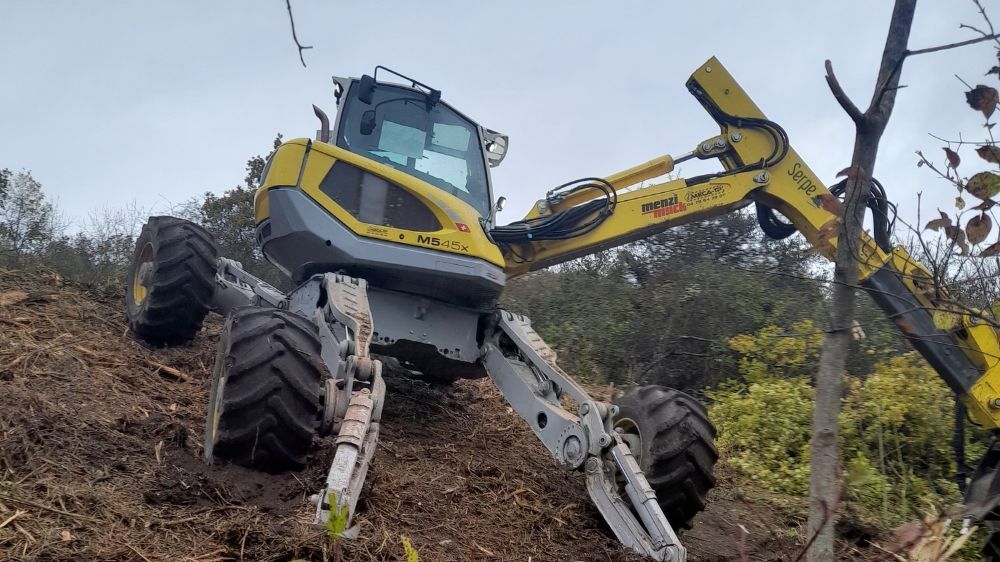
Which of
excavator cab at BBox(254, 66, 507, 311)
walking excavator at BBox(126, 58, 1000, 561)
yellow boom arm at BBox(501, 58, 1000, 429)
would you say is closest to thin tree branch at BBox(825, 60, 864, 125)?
walking excavator at BBox(126, 58, 1000, 561)

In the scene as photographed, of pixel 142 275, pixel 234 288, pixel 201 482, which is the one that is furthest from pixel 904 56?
pixel 142 275

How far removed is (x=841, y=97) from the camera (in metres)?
2.30

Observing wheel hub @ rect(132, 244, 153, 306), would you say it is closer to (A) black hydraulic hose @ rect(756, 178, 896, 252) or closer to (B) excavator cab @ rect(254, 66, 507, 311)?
(B) excavator cab @ rect(254, 66, 507, 311)

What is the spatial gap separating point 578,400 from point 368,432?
4.44 feet

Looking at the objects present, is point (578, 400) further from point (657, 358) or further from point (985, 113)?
point (657, 358)

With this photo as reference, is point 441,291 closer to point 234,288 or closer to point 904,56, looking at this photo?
point 234,288

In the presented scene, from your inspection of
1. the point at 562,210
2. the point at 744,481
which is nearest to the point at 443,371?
the point at 562,210

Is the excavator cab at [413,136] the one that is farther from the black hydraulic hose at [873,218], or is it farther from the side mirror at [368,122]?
the black hydraulic hose at [873,218]

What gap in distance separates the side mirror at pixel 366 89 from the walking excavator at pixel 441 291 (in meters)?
0.01

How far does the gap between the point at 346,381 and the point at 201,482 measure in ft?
2.86

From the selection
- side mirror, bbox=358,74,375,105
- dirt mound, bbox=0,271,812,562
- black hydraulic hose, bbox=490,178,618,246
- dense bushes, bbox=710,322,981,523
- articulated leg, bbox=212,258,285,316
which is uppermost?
side mirror, bbox=358,74,375,105

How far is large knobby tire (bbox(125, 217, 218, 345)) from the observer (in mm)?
7023

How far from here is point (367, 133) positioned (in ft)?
20.3

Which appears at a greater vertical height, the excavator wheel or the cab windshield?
the cab windshield
